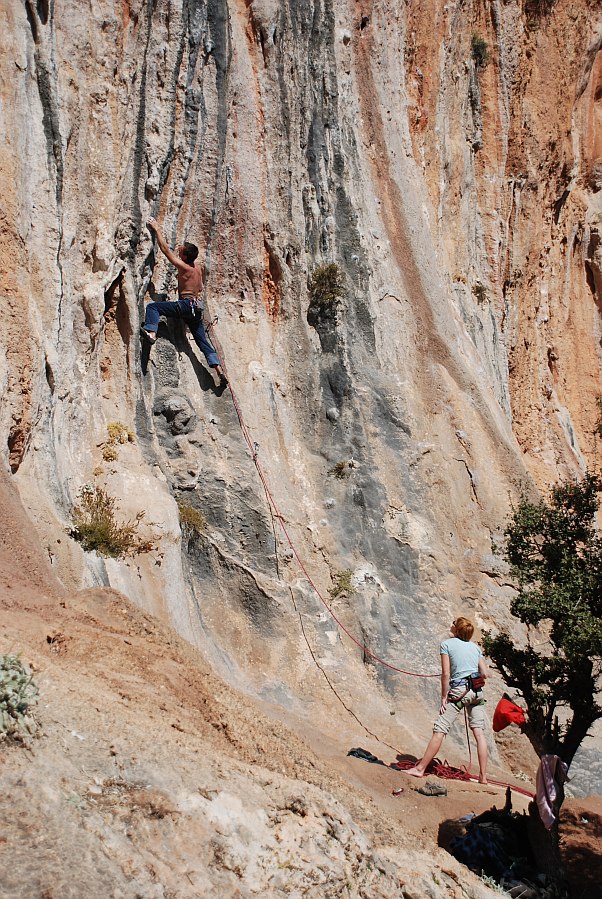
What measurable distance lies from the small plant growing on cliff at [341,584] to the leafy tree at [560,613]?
11.1 feet

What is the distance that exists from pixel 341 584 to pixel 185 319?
437 cm

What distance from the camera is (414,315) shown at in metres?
13.5

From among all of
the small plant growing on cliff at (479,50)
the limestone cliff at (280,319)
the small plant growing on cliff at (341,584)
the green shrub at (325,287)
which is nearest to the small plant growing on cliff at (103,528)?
the limestone cliff at (280,319)

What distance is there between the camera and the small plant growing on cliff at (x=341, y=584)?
1077cm

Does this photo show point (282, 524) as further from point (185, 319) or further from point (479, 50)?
point (479, 50)

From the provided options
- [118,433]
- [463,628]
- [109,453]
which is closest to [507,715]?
[463,628]

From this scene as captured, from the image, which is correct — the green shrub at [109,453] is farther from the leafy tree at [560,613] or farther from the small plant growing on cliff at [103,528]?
the leafy tree at [560,613]

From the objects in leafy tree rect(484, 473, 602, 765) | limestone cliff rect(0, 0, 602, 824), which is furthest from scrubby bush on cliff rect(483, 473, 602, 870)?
limestone cliff rect(0, 0, 602, 824)

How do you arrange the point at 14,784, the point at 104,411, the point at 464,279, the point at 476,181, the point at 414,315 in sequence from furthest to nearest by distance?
1. the point at 476,181
2. the point at 464,279
3. the point at 414,315
4. the point at 104,411
5. the point at 14,784

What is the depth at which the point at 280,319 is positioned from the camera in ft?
41.9

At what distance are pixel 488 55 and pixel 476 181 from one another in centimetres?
299

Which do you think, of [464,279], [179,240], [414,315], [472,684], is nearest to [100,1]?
[179,240]

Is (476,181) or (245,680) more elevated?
(476,181)

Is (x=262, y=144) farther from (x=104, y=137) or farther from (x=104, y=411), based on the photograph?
(x=104, y=411)
